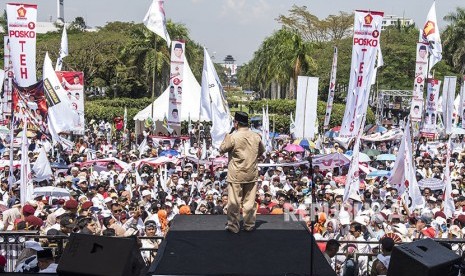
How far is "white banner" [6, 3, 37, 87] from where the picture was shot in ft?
45.4

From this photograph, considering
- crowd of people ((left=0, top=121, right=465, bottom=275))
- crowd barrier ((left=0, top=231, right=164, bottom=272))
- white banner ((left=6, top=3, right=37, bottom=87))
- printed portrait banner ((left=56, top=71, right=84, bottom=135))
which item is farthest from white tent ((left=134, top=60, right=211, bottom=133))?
crowd barrier ((left=0, top=231, right=164, bottom=272))

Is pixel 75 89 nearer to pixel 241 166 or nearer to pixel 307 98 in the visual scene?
pixel 307 98

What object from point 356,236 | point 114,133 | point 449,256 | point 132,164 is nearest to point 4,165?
point 132,164

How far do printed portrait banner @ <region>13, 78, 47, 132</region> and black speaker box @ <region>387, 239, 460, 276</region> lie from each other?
11265mm

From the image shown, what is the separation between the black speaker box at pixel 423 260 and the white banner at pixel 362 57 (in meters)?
8.26

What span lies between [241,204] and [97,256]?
2.71 m

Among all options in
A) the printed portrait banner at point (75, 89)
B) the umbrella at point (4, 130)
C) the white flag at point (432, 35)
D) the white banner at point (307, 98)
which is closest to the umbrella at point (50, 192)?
the printed portrait banner at point (75, 89)

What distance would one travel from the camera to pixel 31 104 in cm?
1452

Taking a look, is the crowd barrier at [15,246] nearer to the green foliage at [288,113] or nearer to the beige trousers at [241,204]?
the beige trousers at [241,204]

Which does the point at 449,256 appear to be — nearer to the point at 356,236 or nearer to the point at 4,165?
the point at 356,236

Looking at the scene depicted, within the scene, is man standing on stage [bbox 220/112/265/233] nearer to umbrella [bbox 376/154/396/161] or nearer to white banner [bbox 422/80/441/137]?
umbrella [bbox 376/154/396/161]

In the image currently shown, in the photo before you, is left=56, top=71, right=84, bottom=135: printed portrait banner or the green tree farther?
the green tree

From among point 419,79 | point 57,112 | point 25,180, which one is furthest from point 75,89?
point 419,79

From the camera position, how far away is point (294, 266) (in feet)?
18.2
